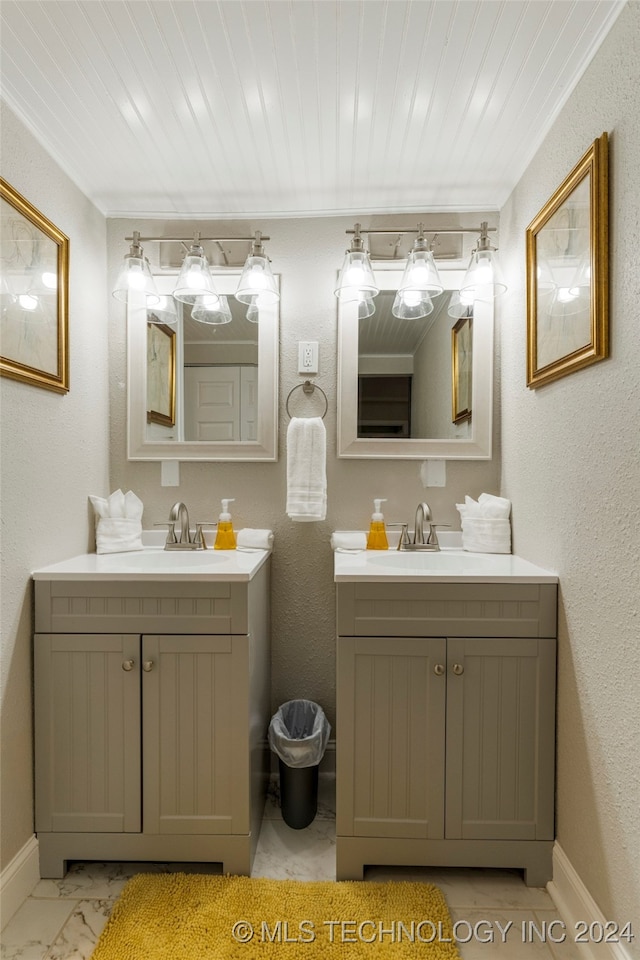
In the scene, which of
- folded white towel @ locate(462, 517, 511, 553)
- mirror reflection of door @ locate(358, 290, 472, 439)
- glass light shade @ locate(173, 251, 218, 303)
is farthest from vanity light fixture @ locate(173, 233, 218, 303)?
folded white towel @ locate(462, 517, 511, 553)

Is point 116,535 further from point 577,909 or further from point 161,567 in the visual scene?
point 577,909

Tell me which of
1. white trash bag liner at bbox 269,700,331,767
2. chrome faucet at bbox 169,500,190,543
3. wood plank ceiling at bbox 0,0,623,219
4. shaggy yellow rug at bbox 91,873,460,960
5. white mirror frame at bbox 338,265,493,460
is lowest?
shaggy yellow rug at bbox 91,873,460,960

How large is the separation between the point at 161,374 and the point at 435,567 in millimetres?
1235

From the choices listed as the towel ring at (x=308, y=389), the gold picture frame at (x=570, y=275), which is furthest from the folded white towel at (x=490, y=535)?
the towel ring at (x=308, y=389)

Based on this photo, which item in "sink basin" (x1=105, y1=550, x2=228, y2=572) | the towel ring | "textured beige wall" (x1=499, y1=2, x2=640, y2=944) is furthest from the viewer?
the towel ring

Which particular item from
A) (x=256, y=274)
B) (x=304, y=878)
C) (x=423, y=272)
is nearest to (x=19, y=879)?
(x=304, y=878)

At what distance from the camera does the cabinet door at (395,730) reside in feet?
4.47

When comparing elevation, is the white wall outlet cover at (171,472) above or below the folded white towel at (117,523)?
above

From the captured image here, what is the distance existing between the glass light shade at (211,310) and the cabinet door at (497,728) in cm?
134

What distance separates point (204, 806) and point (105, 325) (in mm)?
1642

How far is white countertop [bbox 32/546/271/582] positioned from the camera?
53.9 inches

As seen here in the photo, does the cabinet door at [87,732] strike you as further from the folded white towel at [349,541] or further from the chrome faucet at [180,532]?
the folded white towel at [349,541]

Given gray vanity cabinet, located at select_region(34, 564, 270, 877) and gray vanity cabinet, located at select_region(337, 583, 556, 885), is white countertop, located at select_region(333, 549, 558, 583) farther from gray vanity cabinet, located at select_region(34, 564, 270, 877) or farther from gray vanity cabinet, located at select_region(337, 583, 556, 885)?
gray vanity cabinet, located at select_region(34, 564, 270, 877)

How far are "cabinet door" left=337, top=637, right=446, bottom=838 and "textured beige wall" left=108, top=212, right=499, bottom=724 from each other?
1.75 ft
